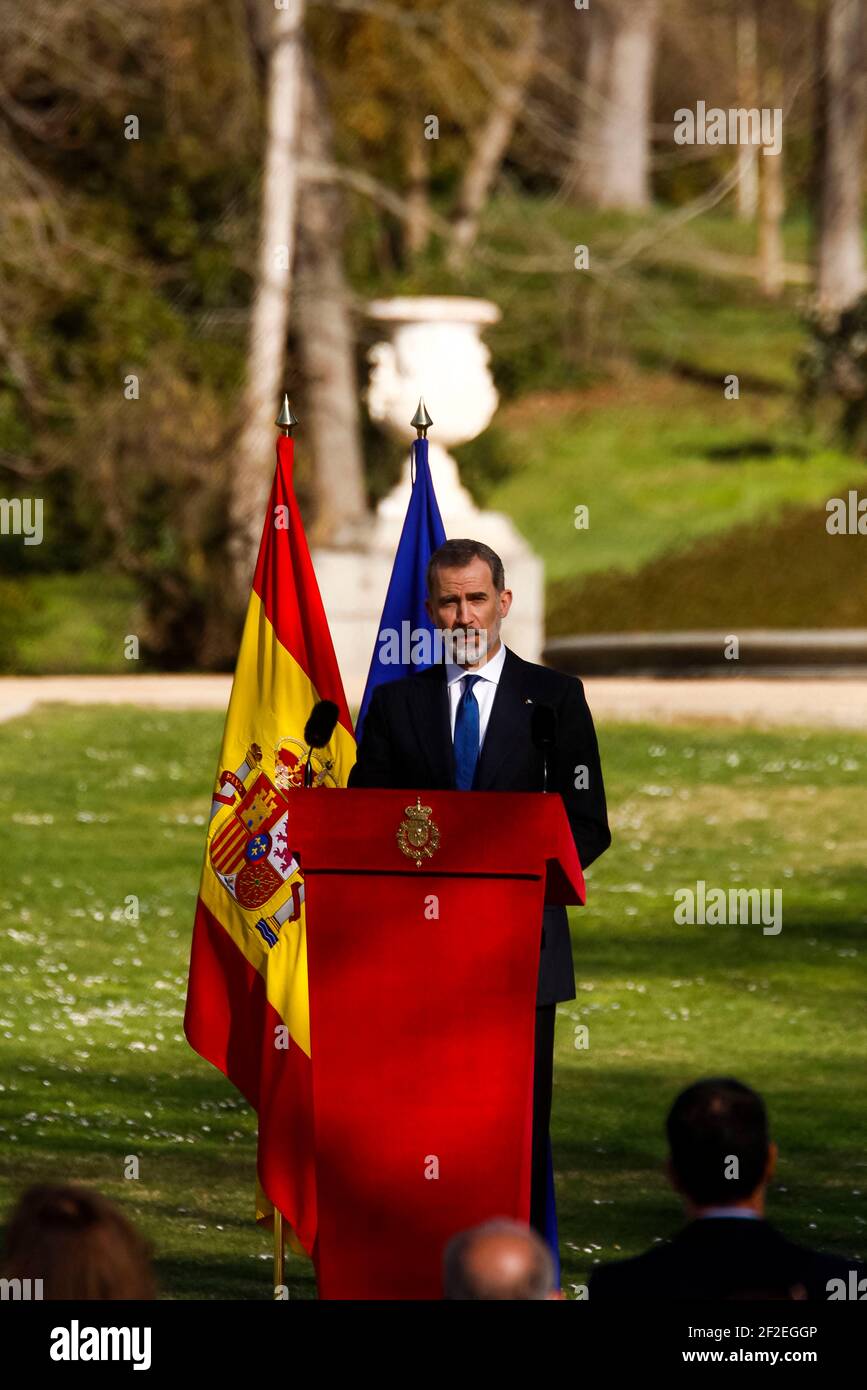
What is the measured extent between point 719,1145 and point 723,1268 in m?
0.21

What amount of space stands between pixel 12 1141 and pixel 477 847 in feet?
14.7

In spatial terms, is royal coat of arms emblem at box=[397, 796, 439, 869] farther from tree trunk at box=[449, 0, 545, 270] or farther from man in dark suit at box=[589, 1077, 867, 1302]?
tree trunk at box=[449, 0, 545, 270]

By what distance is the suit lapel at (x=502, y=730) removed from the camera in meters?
6.56

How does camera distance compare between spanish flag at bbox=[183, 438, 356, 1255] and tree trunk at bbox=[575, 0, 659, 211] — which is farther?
tree trunk at bbox=[575, 0, 659, 211]

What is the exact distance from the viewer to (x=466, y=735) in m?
6.59

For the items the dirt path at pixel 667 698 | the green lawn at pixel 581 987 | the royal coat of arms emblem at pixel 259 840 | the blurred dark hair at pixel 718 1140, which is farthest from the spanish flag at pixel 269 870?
the dirt path at pixel 667 698

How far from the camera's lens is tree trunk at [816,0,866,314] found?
40688mm

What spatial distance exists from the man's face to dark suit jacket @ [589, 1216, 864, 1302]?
1.95 metres

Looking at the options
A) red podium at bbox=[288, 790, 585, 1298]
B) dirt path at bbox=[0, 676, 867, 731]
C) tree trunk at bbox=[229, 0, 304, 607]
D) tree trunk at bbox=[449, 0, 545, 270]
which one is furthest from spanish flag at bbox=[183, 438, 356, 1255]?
tree trunk at bbox=[449, 0, 545, 270]

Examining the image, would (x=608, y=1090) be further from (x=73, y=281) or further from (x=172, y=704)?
(x=73, y=281)

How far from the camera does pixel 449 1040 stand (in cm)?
627

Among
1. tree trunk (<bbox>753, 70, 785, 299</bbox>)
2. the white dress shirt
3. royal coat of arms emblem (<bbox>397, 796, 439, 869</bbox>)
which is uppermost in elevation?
tree trunk (<bbox>753, 70, 785, 299</bbox>)

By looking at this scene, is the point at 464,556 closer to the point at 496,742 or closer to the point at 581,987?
the point at 496,742

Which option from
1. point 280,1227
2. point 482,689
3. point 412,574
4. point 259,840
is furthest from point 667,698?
point 482,689
